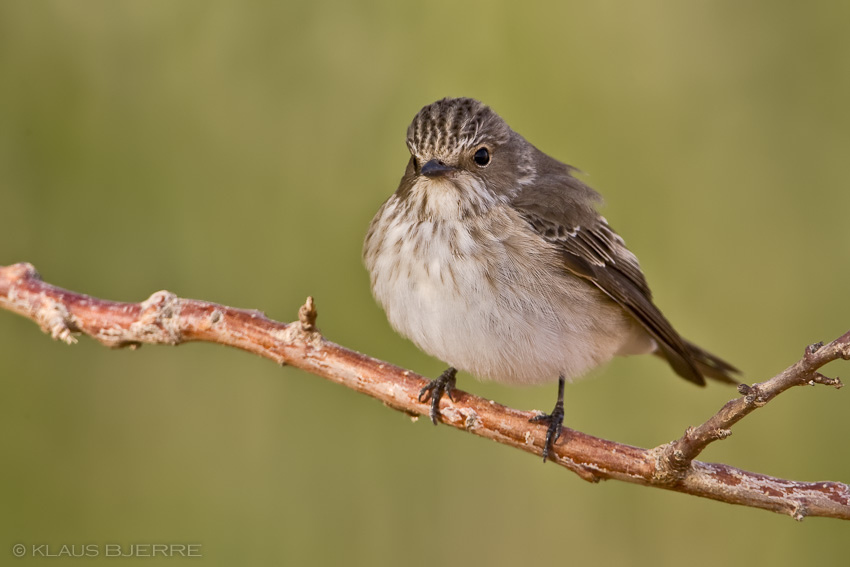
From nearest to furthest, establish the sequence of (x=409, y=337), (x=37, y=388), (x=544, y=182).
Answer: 1. (x=409, y=337)
2. (x=544, y=182)
3. (x=37, y=388)

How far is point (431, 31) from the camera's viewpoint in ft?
15.6

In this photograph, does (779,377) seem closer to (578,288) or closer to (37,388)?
(578,288)

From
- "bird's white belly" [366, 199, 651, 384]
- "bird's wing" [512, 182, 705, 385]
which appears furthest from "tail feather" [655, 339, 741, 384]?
"bird's white belly" [366, 199, 651, 384]

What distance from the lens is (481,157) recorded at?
3.65 metres

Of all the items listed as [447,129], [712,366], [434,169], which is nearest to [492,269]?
[434,169]

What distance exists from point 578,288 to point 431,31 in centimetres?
188

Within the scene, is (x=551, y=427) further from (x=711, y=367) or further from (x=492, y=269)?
(x=711, y=367)

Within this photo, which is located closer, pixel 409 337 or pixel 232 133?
pixel 409 337

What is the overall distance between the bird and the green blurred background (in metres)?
0.90

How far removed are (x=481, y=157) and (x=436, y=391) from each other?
3.24ft

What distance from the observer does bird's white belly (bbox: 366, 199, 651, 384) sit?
335 cm

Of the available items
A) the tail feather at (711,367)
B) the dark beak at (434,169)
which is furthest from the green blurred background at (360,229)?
the dark beak at (434,169)

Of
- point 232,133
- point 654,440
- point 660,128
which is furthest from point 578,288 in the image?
point 232,133

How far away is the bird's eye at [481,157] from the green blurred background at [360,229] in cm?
98
